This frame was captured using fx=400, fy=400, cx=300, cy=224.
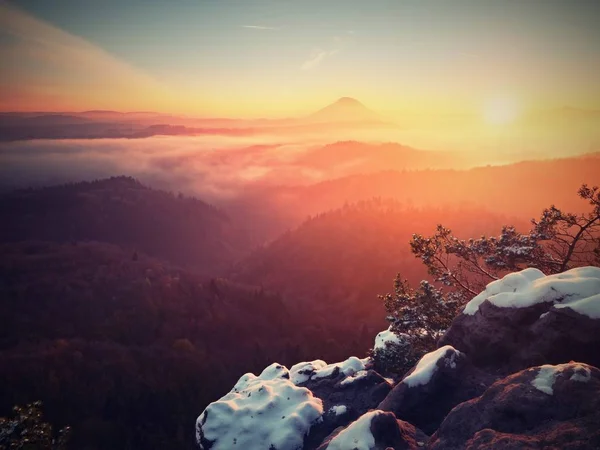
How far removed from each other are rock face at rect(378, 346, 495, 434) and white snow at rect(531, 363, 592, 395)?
15.3 feet

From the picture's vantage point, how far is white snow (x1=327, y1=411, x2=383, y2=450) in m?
17.4

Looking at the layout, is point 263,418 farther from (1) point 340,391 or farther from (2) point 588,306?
(2) point 588,306

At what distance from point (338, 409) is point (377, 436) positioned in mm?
7084

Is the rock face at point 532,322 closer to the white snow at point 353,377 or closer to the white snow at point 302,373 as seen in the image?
the white snow at point 353,377

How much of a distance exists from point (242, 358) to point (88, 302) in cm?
9449

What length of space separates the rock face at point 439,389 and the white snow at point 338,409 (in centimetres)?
394

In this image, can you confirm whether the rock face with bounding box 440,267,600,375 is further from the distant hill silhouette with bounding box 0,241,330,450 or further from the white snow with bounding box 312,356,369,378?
the distant hill silhouette with bounding box 0,241,330,450

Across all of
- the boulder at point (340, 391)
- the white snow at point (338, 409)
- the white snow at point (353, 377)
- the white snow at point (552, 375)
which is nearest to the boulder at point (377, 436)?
the boulder at point (340, 391)

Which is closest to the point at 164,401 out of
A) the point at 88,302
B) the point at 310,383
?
the point at 310,383

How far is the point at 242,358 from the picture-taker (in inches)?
5635

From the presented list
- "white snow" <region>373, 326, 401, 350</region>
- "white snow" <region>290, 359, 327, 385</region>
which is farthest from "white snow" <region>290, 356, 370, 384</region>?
"white snow" <region>373, 326, 401, 350</region>

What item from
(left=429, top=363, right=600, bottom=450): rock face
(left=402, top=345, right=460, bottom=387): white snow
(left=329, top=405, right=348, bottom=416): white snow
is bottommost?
(left=329, top=405, right=348, bottom=416): white snow

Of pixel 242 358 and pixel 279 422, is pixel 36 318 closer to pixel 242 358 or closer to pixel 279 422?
pixel 242 358

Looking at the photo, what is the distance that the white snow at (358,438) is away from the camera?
17391 millimetres
